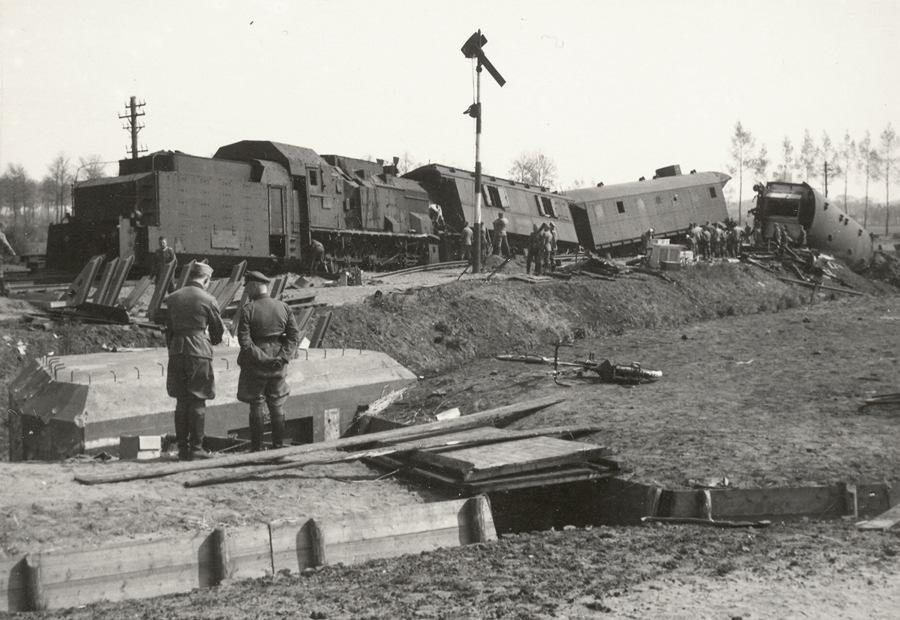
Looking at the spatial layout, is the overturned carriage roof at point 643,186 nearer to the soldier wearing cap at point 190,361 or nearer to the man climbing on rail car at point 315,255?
the man climbing on rail car at point 315,255

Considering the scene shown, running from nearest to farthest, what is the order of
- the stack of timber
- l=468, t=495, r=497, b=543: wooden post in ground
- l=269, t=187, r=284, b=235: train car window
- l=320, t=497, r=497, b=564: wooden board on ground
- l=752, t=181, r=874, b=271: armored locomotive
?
l=320, t=497, r=497, b=564: wooden board on ground → l=468, t=495, r=497, b=543: wooden post in ground → the stack of timber → l=269, t=187, r=284, b=235: train car window → l=752, t=181, r=874, b=271: armored locomotive

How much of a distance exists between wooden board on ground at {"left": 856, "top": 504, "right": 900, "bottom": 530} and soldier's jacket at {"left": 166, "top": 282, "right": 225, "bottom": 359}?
5.50m

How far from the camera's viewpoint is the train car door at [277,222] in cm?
2156

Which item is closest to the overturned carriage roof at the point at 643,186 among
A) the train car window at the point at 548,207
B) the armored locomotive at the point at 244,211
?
the train car window at the point at 548,207

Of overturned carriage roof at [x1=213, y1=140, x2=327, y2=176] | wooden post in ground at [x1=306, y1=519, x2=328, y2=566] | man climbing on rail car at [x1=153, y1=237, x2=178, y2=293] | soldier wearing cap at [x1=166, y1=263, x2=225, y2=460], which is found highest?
overturned carriage roof at [x1=213, y1=140, x2=327, y2=176]

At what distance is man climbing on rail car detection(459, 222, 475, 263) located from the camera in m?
26.8

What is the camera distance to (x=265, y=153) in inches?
888

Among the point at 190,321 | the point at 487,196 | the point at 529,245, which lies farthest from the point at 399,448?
the point at 487,196

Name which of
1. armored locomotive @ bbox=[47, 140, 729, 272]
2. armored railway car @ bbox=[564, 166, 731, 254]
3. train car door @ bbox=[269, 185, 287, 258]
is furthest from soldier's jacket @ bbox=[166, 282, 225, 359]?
armored railway car @ bbox=[564, 166, 731, 254]

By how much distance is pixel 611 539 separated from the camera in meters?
6.81

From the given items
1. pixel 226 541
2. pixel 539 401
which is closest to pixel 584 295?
pixel 539 401

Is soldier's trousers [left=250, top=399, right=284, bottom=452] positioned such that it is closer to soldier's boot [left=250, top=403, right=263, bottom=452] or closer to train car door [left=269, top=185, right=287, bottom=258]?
soldier's boot [left=250, top=403, right=263, bottom=452]

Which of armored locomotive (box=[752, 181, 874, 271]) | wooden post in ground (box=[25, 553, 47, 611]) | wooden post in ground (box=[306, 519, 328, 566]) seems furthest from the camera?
armored locomotive (box=[752, 181, 874, 271])

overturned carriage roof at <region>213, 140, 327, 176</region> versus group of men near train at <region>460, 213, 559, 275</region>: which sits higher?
overturned carriage roof at <region>213, 140, 327, 176</region>
